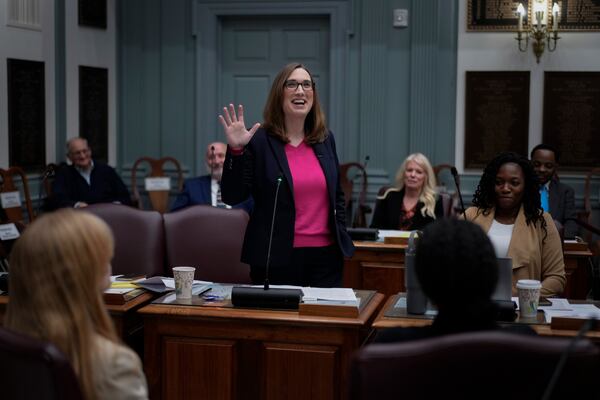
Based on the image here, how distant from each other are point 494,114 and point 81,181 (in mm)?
3557

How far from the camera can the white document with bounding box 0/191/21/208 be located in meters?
6.27

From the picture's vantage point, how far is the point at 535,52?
7484mm

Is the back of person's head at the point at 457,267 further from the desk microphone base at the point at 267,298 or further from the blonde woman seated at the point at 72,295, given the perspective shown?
the desk microphone base at the point at 267,298

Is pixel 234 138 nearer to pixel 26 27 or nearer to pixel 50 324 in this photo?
pixel 50 324

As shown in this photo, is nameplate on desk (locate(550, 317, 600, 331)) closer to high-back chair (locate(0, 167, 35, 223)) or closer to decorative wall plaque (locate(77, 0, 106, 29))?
high-back chair (locate(0, 167, 35, 223))

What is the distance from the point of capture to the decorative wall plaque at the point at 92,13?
25.1ft

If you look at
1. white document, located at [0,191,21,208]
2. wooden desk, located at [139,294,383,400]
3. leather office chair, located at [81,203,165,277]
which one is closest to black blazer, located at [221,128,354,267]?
wooden desk, located at [139,294,383,400]

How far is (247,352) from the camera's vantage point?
3100mm

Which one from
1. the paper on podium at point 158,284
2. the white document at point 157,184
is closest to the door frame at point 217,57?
the white document at point 157,184

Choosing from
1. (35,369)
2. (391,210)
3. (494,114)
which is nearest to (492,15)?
(494,114)

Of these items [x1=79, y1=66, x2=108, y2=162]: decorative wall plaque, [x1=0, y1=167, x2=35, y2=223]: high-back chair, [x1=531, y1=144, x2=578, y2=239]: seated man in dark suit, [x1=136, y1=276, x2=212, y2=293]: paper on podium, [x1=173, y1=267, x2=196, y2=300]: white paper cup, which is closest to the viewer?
[x1=173, y1=267, x2=196, y2=300]: white paper cup

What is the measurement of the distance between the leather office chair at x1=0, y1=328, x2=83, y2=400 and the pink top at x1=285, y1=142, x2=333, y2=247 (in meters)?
1.85

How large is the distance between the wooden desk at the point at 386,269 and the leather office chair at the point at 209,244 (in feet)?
2.83

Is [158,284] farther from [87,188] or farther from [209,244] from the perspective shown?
[87,188]
